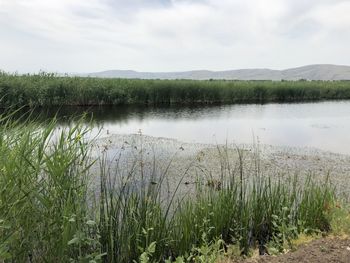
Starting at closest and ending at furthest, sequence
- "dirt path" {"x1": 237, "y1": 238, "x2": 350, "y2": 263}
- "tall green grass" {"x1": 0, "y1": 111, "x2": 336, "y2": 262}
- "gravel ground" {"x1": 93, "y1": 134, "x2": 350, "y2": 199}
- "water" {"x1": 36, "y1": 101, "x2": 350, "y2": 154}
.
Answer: "tall green grass" {"x1": 0, "y1": 111, "x2": 336, "y2": 262} → "dirt path" {"x1": 237, "y1": 238, "x2": 350, "y2": 263} → "gravel ground" {"x1": 93, "y1": 134, "x2": 350, "y2": 199} → "water" {"x1": 36, "y1": 101, "x2": 350, "y2": 154}

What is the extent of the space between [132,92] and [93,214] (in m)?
22.9

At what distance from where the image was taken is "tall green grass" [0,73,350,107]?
67.9ft

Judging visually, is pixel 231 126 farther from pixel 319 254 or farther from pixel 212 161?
pixel 319 254

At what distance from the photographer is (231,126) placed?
17.7 meters

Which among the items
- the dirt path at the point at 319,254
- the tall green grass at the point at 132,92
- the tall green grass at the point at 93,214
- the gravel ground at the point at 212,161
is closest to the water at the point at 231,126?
the gravel ground at the point at 212,161

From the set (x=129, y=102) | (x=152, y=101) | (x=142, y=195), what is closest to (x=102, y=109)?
(x=129, y=102)

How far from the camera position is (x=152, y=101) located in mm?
27156

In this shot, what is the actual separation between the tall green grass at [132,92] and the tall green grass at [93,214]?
455 inches

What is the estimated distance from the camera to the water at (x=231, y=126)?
46.1 ft

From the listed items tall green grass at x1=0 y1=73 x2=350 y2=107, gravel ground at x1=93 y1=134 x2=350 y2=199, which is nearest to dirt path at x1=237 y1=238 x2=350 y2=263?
gravel ground at x1=93 y1=134 x2=350 y2=199

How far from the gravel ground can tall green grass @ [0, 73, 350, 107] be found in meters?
6.13

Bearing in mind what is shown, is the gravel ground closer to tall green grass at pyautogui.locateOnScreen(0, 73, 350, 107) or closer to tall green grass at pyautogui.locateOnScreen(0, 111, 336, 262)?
tall green grass at pyautogui.locateOnScreen(0, 111, 336, 262)

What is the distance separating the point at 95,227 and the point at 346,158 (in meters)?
9.87

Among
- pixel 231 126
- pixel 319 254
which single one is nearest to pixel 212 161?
pixel 319 254
